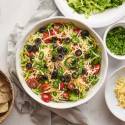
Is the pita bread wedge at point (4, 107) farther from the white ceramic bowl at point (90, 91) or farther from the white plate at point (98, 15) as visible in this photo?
the white plate at point (98, 15)

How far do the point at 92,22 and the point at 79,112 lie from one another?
0.33m

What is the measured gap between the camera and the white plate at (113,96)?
233 centimetres

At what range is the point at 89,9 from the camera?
2.35 m

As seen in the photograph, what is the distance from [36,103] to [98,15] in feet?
1.31

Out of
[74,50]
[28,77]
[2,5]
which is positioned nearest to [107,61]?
[74,50]

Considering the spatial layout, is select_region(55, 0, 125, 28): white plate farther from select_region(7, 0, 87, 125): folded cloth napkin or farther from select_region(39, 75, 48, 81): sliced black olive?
select_region(39, 75, 48, 81): sliced black olive

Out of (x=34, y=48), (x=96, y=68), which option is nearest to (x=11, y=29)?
(x=34, y=48)

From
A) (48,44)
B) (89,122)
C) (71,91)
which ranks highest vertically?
(48,44)

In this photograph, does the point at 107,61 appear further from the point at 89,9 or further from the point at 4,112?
the point at 4,112

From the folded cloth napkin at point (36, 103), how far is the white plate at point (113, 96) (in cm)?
12

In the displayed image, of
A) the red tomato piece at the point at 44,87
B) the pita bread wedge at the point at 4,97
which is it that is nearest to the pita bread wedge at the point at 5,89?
the pita bread wedge at the point at 4,97

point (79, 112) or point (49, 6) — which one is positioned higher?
point (49, 6)

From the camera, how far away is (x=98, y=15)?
2355 mm

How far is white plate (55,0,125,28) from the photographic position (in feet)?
7.55
